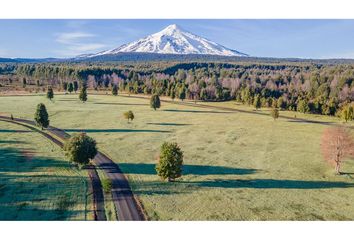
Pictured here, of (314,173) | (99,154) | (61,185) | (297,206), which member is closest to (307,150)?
(314,173)

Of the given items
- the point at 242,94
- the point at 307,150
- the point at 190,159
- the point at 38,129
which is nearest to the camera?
the point at 190,159

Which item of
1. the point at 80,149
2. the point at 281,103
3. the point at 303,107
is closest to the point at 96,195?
the point at 80,149

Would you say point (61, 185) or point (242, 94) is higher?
point (242, 94)

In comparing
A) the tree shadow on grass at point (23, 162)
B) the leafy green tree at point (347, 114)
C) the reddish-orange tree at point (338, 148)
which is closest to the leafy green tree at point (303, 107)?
the leafy green tree at point (347, 114)

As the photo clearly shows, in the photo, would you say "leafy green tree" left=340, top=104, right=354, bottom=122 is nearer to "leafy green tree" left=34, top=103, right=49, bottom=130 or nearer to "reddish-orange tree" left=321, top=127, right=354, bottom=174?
"reddish-orange tree" left=321, top=127, right=354, bottom=174

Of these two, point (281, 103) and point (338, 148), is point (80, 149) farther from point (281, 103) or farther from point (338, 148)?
point (281, 103)

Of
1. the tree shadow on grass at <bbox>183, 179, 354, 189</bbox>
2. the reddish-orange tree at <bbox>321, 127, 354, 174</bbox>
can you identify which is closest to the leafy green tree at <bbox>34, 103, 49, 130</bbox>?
the tree shadow on grass at <bbox>183, 179, 354, 189</bbox>

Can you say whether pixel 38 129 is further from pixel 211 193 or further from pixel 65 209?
pixel 211 193
